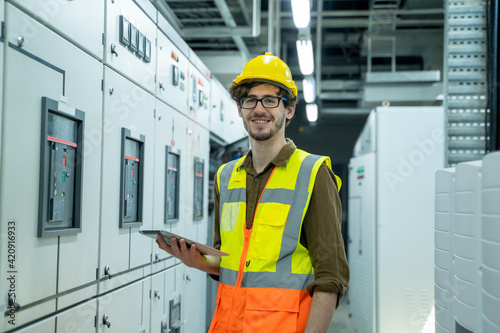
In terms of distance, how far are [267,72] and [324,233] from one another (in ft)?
2.20

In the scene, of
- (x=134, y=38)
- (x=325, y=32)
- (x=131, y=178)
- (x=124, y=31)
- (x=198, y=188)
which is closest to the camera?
(x=124, y=31)

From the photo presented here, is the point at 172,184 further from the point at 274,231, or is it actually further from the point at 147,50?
the point at 274,231

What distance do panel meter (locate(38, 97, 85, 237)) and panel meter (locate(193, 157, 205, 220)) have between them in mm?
2360

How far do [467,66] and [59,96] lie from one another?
99.0 inches

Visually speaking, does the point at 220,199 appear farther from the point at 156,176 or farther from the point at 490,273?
the point at 156,176

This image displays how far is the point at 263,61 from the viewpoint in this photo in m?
2.09

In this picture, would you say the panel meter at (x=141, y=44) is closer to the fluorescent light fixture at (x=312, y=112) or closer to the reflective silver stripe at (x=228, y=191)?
the reflective silver stripe at (x=228, y=191)

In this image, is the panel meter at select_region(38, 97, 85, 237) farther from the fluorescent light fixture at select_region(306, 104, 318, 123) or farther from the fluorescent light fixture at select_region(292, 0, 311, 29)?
the fluorescent light fixture at select_region(306, 104, 318, 123)

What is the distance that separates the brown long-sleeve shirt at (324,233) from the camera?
5.96ft

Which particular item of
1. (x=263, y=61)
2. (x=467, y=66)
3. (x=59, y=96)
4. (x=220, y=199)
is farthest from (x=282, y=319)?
(x=467, y=66)

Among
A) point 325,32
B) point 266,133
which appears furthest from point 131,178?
point 325,32

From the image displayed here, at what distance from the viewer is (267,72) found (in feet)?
6.80

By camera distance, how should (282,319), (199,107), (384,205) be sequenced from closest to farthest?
(282,319) → (199,107) → (384,205)

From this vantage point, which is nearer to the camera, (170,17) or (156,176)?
(156,176)
